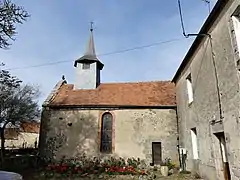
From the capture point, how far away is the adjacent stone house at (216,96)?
8.22m

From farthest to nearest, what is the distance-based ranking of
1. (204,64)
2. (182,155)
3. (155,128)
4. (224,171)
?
(155,128), (182,155), (204,64), (224,171)

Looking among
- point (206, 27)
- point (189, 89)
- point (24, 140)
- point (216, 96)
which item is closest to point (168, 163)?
point (189, 89)

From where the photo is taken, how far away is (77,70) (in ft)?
73.3

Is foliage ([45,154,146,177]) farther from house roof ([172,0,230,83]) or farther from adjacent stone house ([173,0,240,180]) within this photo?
house roof ([172,0,230,83])

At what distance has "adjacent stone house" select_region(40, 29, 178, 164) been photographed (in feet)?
57.4

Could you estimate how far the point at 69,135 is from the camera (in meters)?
18.3

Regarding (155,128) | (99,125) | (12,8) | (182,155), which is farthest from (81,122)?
(12,8)

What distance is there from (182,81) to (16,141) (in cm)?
4088

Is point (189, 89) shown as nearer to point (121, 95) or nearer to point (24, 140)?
point (121, 95)

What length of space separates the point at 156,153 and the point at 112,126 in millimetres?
3911

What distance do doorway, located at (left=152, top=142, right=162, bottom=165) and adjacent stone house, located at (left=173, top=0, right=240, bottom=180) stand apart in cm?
305

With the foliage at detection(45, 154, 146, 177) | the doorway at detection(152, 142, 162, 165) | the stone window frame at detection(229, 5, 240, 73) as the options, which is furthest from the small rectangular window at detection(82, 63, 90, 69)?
the stone window frame at detection(229, 5, 240, 73)

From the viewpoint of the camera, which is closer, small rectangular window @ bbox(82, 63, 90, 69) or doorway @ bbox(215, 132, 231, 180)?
doorway @ bbox(215, 132, 231, 180)

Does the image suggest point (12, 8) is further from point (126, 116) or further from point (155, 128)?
point (155, 128)
